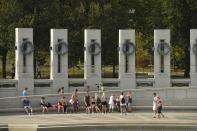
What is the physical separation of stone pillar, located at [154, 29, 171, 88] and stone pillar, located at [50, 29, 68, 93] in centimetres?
608

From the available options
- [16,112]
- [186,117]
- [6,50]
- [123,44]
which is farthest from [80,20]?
[186,117]

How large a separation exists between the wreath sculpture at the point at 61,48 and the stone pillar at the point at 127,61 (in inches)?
145

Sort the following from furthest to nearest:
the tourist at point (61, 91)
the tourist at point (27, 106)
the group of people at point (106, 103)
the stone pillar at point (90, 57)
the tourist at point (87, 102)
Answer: the stone pillar at point (90, 57), the tourist at point (61, 91), the tourist at point (87, 102), the group of people at point (106, 103), the tourist at point (27, 106)

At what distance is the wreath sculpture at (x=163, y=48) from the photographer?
4009 cm

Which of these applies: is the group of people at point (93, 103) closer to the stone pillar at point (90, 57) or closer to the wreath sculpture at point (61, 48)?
the stone pillar at point (90, 57)

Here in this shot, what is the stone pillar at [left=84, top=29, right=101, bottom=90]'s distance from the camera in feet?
130

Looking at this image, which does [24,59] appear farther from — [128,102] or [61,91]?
[128,102]

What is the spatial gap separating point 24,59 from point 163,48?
30.5 feet

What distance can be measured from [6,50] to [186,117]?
87.3ft

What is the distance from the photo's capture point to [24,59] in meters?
38.9

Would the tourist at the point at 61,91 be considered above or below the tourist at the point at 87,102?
above

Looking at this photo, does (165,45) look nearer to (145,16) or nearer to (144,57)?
(145,16)

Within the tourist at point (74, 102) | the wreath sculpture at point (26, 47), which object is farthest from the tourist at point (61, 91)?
the wreath sculpture at point (26, 47)

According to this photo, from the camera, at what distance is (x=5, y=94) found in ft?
126
